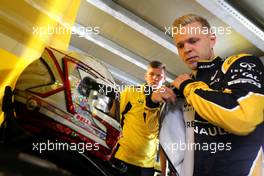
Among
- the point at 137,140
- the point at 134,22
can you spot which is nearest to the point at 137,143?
the point at 137,140

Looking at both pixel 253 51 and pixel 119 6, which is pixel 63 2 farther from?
pixel 253 51

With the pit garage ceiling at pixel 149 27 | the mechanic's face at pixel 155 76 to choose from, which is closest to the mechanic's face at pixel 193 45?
the mechanic's face at pixel 155 76

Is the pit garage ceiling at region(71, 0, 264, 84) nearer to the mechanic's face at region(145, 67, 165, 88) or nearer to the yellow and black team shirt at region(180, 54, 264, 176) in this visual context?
the mechanic's face at region(145, 67, 165, 88)

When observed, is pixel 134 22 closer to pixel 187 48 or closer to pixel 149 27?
pixel 149 27

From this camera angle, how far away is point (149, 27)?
115 inches

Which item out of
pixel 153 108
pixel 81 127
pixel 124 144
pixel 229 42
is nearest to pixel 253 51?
pixel 229 42

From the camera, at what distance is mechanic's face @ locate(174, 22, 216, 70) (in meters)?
1.18

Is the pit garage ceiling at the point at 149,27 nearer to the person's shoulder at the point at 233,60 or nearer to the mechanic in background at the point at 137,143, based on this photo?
the mechanic in background at the point at 137,143

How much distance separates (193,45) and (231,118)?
365 mm

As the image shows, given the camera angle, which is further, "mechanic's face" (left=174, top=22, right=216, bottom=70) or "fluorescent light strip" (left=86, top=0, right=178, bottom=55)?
"fluorescent light strip" (left=86, top=0, right=178, bottom=55)

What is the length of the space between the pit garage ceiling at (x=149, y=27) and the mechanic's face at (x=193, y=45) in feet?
4.39

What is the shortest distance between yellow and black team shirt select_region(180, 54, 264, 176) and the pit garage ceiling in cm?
155

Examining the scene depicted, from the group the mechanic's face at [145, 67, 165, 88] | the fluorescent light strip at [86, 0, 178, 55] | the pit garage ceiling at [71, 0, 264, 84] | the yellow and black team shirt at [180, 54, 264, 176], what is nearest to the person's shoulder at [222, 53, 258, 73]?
the yellow and black team shirt at [180, 54, 264, 176]

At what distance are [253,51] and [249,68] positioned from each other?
89.9 inches
